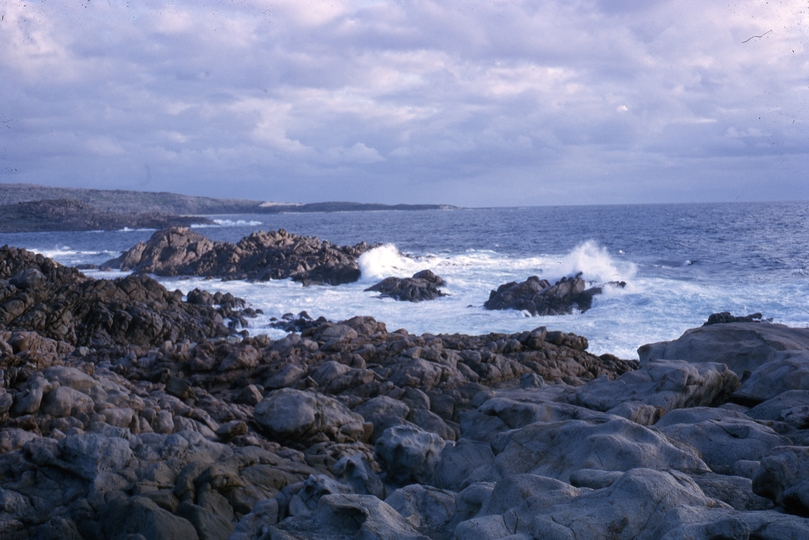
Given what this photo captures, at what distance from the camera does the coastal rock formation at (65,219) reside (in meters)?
96.2

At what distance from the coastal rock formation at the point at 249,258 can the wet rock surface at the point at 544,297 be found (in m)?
11.3

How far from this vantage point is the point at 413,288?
28.7 meters

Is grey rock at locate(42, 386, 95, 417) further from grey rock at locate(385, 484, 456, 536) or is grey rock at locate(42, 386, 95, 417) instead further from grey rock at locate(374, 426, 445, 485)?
grey rock at locate(385, 484, 456, 536)

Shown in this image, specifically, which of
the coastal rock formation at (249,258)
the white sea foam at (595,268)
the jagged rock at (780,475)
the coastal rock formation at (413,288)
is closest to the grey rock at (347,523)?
the jagged rock at (780,475)

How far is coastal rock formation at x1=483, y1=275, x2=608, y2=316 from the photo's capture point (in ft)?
80.7

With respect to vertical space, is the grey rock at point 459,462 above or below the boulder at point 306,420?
above

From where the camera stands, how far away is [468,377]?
1254cm

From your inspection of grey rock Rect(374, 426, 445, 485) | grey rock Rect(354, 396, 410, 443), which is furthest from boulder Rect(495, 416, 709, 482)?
grey rock Rect(354, 396, 410, 443)

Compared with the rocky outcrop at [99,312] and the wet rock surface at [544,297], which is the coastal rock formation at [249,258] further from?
the rocky outcrop at [99,312]

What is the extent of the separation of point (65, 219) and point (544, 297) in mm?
95161

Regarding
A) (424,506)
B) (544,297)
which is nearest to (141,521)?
(424,506)

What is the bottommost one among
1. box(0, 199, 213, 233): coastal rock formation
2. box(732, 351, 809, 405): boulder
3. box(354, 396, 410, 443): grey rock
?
box(354, 396, 410, 443): grey rock

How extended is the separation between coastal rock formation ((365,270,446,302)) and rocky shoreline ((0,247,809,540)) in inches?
481

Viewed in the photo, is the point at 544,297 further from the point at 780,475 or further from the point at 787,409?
the point at 780,475
